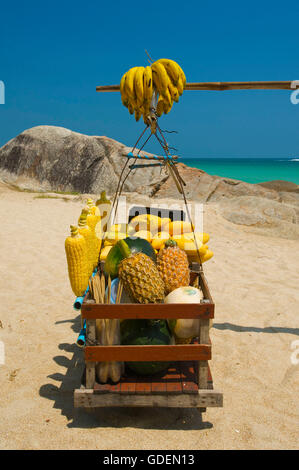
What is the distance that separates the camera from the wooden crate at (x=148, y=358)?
2285 millimetres

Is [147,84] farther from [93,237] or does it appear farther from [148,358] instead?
[148,358]

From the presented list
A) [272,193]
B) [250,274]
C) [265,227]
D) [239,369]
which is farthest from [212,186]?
[239,369]

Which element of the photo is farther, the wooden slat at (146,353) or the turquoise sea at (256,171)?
the turquoise sea at (256,171)

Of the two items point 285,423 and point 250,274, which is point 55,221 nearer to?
point 250,274

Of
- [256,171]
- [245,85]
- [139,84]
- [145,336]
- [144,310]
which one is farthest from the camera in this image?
[256,171]

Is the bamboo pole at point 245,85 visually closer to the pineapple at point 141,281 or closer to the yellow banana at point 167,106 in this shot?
the yellow banana at point 167,106

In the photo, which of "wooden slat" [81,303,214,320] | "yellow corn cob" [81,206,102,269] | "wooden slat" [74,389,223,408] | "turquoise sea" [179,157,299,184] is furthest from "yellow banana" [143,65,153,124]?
"turquoise sea" [179,157,299,184]

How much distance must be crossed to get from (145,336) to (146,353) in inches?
5.1

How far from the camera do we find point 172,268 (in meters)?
2.67

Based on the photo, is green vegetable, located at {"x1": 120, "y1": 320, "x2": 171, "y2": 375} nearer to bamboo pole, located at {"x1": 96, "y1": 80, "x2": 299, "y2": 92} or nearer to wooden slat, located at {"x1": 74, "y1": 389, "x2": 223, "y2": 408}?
wooden slat, located at {"x1": 74, "y1": 389, "x2": 223, "y2": 408}

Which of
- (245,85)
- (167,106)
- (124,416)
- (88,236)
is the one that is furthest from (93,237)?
(245,85)

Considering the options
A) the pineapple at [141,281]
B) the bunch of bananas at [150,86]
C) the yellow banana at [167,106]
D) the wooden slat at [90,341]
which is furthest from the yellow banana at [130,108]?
the wooden slat at [90,341]

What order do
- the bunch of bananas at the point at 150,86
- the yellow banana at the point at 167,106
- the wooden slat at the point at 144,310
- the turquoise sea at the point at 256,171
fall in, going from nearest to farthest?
1. the wooden slat at the point at 144,310
2. the bunch of bananas at the point at 150,86
3. the yellow banana at the point at 167,106
4. the turquoise sea at the point at 256,171

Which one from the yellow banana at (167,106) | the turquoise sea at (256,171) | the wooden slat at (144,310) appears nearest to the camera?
the wooden slat at (144,310)
